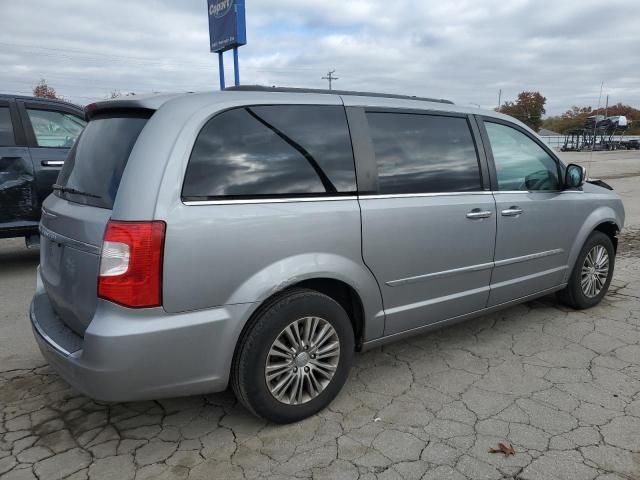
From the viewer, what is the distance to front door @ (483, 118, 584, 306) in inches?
144

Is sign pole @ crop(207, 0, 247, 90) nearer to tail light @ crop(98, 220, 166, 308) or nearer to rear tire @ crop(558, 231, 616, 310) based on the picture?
rear tire @ crop(558, 231, 616, 310)

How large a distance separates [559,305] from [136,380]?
381cm

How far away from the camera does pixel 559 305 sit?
470 cm

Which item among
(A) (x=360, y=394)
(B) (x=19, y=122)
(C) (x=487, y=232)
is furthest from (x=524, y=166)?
(B) (x=19, y=122)

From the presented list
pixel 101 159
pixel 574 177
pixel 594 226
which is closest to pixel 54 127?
pixel 101 159

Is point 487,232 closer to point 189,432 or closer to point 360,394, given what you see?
point 360,394

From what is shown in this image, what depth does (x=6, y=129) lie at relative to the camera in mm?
5684

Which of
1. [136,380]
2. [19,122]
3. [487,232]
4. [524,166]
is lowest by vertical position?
[136,380]

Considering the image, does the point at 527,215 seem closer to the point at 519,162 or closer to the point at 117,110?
the point at 519,162

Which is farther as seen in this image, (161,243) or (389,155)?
(389,155)

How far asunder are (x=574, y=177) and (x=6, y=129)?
568 cm

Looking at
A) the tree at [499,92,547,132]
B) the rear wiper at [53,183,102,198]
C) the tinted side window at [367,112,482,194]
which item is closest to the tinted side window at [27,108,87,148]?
the rear wiper at [53,183,102,198]

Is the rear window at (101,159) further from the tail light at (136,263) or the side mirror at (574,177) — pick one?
the side mirror at (574,177)

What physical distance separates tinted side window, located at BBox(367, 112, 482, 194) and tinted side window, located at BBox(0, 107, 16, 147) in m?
4.52
